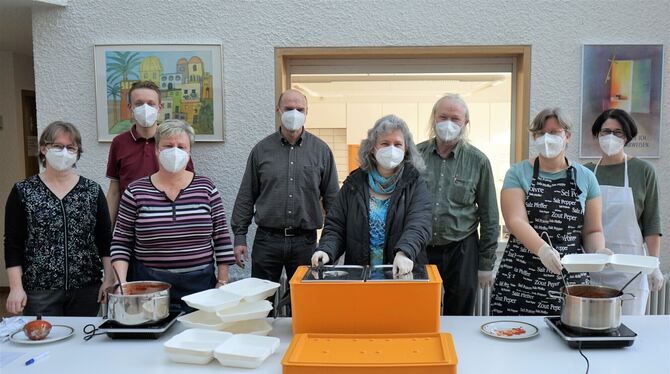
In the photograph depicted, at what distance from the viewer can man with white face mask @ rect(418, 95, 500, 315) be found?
238 centimetres

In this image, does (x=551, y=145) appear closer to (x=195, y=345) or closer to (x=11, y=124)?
(x=195, y=345)

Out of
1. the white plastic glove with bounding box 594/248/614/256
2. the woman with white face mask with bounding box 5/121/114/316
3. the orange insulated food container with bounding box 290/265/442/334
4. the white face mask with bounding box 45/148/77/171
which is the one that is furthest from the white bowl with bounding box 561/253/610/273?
the white face mask with bounding box 45/148/77/171

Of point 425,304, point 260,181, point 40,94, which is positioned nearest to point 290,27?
point 260,181

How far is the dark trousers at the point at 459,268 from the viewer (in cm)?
240

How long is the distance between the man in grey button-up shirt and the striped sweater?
0.61 m

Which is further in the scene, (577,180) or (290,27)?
(290,27)

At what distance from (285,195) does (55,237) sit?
1063 millimetres

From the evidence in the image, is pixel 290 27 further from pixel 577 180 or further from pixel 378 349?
pixel 378 349

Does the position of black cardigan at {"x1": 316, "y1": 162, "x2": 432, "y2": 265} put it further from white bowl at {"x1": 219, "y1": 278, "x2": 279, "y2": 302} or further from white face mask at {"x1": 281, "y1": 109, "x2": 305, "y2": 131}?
white face mask at {"x1": 281, "y1": 109, "x2": 305, "y2": 131}

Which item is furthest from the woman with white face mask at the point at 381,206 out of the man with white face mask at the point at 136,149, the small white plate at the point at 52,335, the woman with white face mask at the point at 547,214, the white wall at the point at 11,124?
the white wall at the point at 11,124

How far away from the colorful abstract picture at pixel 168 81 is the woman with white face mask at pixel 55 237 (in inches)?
42.9

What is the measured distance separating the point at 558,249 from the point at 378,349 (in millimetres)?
975

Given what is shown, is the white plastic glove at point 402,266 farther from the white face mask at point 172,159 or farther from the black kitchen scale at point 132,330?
the white face mask at point 172,159

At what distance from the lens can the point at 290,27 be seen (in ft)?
10.3
